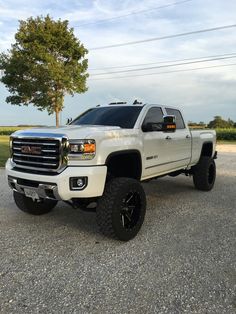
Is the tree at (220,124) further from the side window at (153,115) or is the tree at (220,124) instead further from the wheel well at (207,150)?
the side window at (153,115)

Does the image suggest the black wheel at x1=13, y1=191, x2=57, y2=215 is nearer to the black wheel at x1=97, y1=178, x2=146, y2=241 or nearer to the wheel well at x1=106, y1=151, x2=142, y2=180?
the wheel well at x1=106, y1=151, x2=142, y2=180

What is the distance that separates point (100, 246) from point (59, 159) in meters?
1.22

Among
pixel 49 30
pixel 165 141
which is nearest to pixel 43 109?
pixel 49 30

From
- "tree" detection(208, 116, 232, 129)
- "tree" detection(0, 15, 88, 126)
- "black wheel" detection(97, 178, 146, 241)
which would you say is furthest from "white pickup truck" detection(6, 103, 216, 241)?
"tree" detection(208, 116, 232, 129)

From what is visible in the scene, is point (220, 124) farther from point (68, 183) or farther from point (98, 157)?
point (68, 183)

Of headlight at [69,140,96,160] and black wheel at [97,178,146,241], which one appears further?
black wheel at [97,178,146,241]

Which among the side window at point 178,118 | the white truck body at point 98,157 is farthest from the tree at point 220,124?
the white truck body at point 98,157

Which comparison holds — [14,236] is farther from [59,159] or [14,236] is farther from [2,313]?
[2,313]

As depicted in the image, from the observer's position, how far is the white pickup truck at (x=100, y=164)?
4453 millimetres

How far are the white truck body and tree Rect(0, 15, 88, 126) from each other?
78.1ft

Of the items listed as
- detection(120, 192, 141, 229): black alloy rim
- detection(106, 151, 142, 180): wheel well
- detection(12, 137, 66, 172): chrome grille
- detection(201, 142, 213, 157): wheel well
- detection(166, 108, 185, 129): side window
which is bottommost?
detection(120, 192, 141, 229): black alloy rim

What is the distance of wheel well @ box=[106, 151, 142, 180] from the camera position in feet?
17.2

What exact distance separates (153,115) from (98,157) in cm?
200

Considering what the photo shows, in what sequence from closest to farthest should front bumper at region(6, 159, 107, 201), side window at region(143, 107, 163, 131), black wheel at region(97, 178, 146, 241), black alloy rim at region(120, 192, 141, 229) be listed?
front bumper at region(6, 159, 107, 201) → black wheel at region(97, 178, 146, 241) → black alloy rim at region(120, 192, 141, 229) → side window at region(143, 107, 163, 131)
